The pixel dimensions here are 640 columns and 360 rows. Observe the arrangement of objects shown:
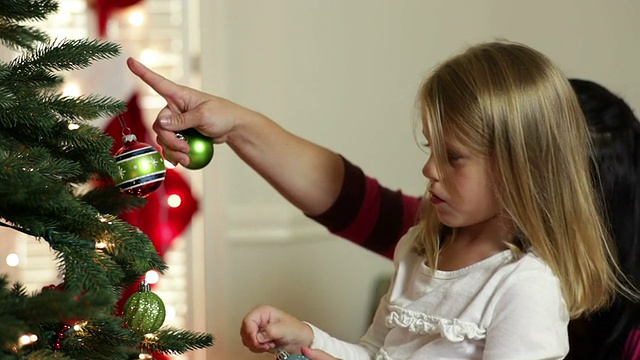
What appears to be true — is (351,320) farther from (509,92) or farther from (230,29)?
(509,92)

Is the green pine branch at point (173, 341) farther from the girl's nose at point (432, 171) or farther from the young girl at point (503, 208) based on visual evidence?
the girl's nose at point (432, 171)

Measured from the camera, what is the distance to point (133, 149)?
93 centimetres

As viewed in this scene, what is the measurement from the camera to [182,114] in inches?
42.6

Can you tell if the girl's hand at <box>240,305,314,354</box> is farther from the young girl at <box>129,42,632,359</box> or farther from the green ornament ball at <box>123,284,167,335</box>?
the green ornament ball at <box>123,284,167,335</box>

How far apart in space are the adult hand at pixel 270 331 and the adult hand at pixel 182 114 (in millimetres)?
248

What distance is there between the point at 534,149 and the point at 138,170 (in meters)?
0.50

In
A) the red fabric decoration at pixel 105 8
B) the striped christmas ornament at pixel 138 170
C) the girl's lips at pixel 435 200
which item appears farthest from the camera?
the red fabric decoration at pixel 105 8

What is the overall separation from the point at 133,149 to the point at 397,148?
91 cm

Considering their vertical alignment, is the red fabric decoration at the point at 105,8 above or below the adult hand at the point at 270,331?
above

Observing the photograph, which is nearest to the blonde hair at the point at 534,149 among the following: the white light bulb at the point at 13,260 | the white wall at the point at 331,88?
the white wall at the point at 331,88

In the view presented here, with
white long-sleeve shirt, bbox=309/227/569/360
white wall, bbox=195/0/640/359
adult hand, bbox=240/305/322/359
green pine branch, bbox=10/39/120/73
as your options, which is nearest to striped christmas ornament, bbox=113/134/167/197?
green pine branch, bbox=10/39/120/73

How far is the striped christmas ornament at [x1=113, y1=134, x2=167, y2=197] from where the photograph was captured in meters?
0.90

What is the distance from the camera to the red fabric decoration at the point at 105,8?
1.56 m

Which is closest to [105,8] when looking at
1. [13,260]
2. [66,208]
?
[13,260]
